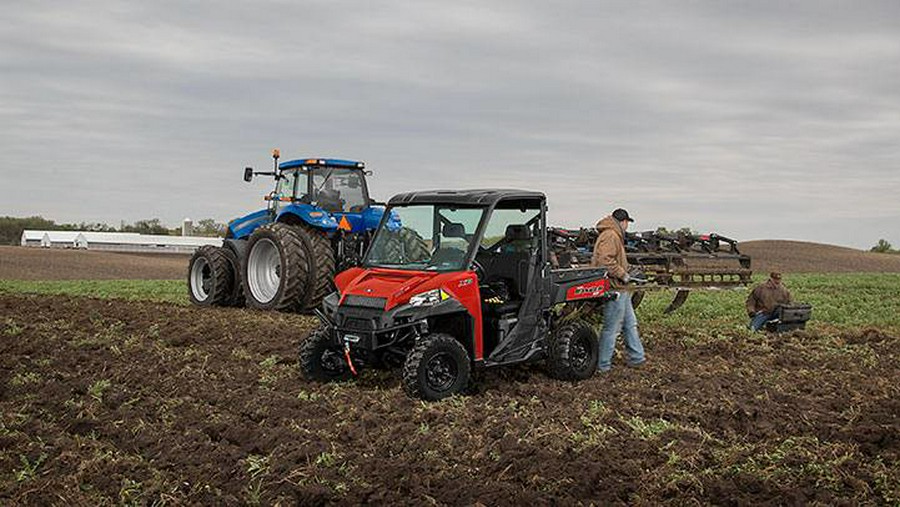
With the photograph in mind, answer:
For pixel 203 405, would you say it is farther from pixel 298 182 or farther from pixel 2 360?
Answer: pixel 298 182

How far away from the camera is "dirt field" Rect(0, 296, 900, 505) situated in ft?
19.5

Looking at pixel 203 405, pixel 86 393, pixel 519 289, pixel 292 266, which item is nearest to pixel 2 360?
pixel 86 393

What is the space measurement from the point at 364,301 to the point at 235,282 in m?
9.09

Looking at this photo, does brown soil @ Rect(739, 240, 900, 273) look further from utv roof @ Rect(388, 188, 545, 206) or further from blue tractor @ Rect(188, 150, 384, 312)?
utv roof @ Rect(388, 188, 545, 206)

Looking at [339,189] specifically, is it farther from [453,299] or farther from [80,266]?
[80,266]

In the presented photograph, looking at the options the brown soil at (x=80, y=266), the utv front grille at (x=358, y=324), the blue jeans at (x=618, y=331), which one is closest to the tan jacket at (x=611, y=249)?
the blue jeans at (x=618, y=331)

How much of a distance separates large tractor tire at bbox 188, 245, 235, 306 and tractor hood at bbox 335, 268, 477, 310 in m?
8.51

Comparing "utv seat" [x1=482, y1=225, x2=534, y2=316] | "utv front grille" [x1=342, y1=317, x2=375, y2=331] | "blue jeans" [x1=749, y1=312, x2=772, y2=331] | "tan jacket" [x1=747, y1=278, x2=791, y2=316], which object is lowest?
"blue jeans" [x1=749, y1=312, x2=772, y2=331]

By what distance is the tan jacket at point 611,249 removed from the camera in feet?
32.9

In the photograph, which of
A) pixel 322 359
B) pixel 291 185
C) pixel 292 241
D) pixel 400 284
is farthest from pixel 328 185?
pixel 400 284

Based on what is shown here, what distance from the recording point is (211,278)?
16.8 meters

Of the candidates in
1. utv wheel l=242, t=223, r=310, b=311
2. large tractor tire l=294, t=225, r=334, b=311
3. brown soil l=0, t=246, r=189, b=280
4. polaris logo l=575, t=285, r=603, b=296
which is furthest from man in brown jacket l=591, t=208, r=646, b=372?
brown soil l=0, t=246, r=189, b=280

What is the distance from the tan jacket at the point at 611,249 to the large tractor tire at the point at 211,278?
894cm

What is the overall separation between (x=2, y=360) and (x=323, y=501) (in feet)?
20.2
